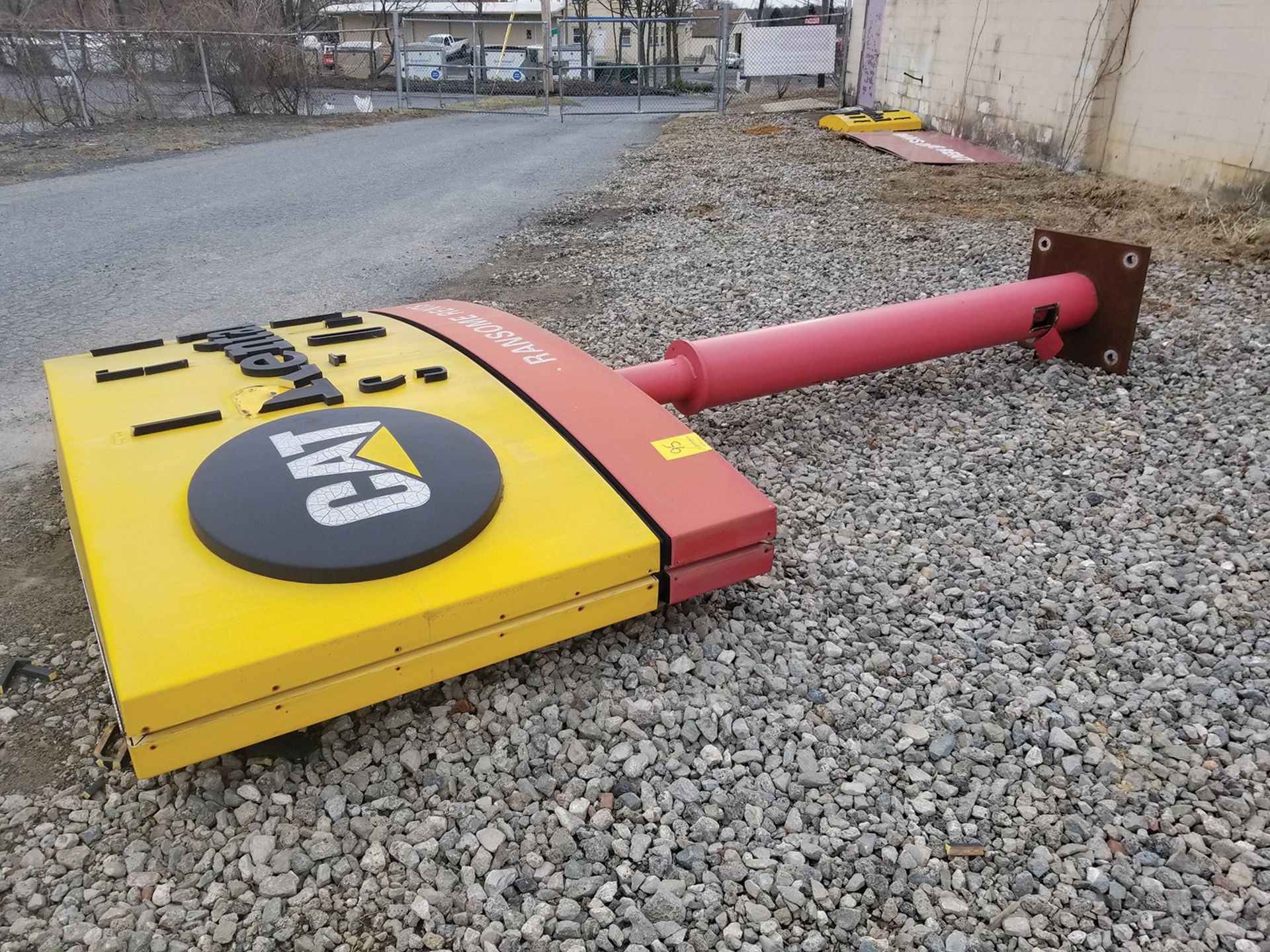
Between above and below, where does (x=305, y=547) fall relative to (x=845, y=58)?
below

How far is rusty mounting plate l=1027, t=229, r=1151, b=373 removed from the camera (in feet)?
13.7

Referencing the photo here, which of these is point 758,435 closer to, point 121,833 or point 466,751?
point 466,751

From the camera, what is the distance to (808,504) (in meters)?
3.42

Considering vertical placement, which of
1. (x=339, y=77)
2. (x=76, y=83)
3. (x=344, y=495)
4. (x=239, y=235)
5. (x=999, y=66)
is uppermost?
(x=999, y=66)

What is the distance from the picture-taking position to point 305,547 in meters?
2.21

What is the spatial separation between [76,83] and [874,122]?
41.1 feet

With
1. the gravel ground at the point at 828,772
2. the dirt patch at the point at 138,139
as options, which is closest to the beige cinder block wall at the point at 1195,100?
the gravel ground at the point at 828,772

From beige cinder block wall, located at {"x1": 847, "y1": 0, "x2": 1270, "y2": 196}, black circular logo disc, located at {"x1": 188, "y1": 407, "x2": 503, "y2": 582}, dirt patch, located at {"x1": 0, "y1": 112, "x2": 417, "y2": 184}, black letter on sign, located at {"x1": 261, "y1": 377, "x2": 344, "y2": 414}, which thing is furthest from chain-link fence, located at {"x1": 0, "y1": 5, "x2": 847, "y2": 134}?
black circular logo disc, located at {"x1": 188, "y1": 407, "x2": 503, "y2": 582}

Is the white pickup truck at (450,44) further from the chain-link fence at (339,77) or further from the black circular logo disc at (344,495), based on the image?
the black circular logo disc at (344,495)

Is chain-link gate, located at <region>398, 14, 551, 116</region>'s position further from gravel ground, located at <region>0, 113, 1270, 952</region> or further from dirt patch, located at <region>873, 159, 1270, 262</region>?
gravel ground, located at <region>0, 113, 1270, 952</region>

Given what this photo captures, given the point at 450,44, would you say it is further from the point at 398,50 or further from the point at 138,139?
the point at 138,139

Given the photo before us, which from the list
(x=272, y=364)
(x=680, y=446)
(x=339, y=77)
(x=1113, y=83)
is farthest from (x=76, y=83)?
(x=680, y=446)

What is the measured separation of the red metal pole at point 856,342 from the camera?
3.57 metres

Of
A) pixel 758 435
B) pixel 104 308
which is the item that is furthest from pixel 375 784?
pixel 104 308
